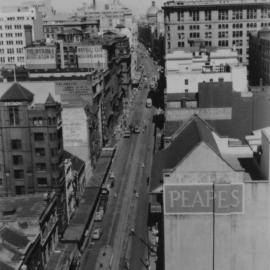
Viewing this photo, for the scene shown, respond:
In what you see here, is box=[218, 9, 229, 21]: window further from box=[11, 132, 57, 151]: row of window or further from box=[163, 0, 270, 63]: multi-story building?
box=[11, 132, 57, 151]: row of window

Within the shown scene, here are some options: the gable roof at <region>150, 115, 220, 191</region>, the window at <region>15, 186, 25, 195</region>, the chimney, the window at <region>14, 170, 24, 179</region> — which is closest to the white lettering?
the gable roof at <region>150, 115, 220, 191</region>

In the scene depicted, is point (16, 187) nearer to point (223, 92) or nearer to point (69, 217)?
point (69, 217)

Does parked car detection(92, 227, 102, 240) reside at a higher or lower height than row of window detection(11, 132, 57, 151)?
lower

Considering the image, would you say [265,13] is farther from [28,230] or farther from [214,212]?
[214,212]

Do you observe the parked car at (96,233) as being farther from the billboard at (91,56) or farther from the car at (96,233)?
the billboard at (91,56)

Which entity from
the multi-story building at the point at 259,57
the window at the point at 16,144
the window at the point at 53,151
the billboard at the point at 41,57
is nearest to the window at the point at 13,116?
the window at the point at 16,144
